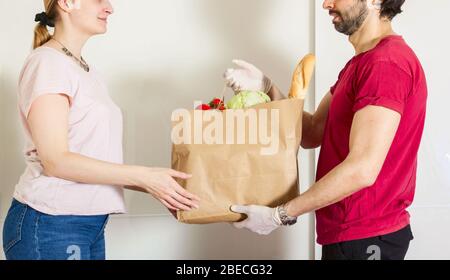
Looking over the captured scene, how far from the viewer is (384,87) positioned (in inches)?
44.4

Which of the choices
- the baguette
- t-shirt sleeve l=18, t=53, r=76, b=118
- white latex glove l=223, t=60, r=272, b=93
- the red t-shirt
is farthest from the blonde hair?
the red t-shirt

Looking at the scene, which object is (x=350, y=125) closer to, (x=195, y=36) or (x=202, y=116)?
(x=202, y=116)

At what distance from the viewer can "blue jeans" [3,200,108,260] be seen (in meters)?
1.20

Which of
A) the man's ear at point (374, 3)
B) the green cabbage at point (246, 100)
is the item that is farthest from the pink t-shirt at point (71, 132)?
the man's ear at point (374, 3)

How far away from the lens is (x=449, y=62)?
74.0 inches

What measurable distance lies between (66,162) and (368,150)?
64cm

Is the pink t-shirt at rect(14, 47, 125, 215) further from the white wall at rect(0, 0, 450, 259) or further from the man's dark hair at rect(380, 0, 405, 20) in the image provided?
the man's dark hair at rect(380, 0, 405, 20)

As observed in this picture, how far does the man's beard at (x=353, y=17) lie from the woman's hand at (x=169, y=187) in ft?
1.74

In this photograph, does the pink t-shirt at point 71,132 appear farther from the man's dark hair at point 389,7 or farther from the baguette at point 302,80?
the man's dark hair at point 389,7

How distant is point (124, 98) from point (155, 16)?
299 millimetres

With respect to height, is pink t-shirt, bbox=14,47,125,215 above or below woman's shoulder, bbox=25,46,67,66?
below

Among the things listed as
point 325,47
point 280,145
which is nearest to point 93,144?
point 280,145

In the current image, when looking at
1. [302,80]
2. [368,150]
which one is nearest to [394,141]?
[368,150]

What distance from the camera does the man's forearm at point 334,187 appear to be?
1.14 m
